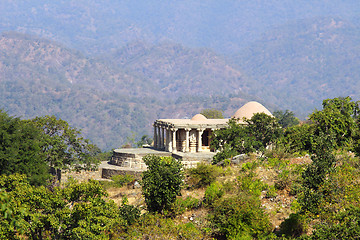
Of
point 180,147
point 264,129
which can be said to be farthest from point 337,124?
point 180,147

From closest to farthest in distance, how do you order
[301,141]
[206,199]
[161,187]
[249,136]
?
[161,187]
[206,199]
[301,141]
[249,136]

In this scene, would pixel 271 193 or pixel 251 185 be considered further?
pixel 251 185

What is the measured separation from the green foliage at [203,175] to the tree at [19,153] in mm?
13053

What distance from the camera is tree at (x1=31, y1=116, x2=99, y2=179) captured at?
5131 cm

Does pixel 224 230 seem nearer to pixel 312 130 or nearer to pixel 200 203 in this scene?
pixel 200 203

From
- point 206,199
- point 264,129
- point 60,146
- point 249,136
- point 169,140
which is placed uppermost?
point 264,129

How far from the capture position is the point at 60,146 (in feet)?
171

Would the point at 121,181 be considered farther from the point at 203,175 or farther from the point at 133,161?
the point at 203,175

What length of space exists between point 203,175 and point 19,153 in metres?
15.8

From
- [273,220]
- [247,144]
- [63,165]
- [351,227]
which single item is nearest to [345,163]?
[273,220]

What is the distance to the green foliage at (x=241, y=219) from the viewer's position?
2786cm

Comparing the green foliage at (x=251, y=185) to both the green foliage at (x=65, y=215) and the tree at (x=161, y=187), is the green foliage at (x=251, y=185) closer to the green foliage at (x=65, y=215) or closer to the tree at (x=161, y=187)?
the tree at (x=161, y=187)

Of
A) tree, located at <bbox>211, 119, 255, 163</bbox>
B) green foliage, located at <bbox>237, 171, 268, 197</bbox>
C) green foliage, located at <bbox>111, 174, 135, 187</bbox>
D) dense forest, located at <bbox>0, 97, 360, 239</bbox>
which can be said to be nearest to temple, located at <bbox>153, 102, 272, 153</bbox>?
tree, located at <bbox>211, 119, 255, 163</bbox>

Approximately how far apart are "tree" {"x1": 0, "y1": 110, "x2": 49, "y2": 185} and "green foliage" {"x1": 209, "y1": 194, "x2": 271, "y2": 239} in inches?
706
